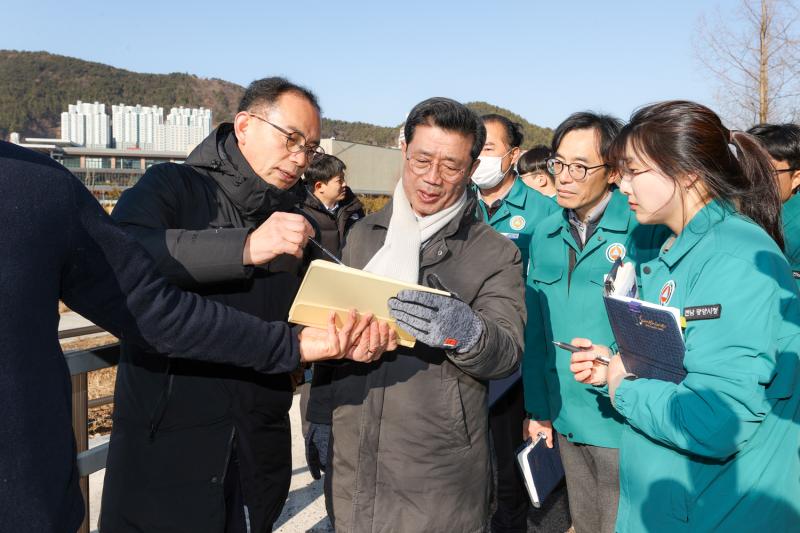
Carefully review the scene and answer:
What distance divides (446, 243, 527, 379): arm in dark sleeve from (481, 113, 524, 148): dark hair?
2723 millimetres

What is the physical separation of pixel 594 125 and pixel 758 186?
52.1 inches

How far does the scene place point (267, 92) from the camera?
2.38 meters

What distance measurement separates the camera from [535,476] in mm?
2811

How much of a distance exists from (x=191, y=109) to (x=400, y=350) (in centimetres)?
15109

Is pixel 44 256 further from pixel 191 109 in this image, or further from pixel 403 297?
pixel 191 109

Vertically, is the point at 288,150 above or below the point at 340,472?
above

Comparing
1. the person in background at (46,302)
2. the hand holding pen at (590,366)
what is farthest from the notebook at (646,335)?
the person in background at (46,302)

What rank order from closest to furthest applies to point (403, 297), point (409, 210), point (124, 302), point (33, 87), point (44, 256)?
point (44, 256), point (124, 302), point (403, 297), point (409, 210), point (33, 87)

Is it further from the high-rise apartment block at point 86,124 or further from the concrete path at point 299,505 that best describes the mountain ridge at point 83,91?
the concrete path at point 299,505

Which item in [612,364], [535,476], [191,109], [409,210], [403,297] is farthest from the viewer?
[191,109]

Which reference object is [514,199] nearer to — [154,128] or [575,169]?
[575,169]

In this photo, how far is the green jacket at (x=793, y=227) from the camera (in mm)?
4047

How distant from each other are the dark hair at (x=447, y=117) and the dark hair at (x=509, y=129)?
239 cm

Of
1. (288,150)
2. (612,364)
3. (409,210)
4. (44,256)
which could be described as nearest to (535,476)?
(612,364)
